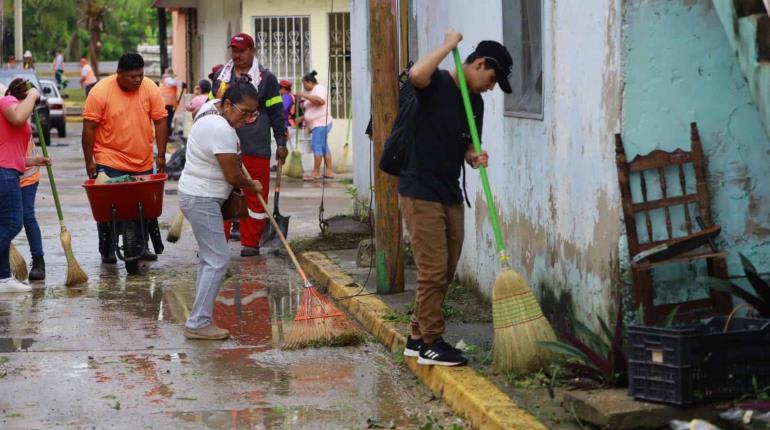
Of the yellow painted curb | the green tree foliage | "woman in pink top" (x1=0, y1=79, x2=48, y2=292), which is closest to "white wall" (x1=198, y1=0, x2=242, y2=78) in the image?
"woman in pink top" (x1=0, y1=79, x2=48, y2=292)

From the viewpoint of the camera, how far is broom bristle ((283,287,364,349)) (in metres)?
8.30

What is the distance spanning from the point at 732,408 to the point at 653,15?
1963mm

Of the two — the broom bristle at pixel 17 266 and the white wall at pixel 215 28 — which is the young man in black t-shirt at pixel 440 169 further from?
the white wall at pixel 215 28

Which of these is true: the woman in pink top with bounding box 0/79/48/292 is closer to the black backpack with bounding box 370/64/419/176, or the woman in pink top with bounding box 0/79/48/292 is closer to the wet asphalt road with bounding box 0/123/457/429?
the wet asphalt road with bounding box 0/123/457/429

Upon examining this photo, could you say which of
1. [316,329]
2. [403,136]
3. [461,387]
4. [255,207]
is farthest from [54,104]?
[461,387]

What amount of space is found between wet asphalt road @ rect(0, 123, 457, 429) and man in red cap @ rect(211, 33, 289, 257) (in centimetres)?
80

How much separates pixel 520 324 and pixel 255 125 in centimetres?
611

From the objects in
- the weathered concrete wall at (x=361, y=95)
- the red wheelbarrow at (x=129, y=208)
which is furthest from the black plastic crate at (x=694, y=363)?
the weathered concrete wall at (x=361, y=95)

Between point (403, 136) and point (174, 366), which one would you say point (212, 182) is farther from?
point (403, 136)

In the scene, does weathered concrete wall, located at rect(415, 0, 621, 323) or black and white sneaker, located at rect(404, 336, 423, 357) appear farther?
black and white sneaker, located at rect(404, 336, 423, 357)

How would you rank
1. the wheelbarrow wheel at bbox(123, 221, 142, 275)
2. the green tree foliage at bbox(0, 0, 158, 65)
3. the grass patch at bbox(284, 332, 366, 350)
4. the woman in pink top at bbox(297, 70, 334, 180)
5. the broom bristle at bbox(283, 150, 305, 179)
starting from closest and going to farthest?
the grass patch at bbox(284, 332, 366, 350)
the wheelbarrow wheel at bbox(123, 221, 142, 275)
the woman in pink top at bbox(297, 70, 334, 180)
the broom bristle at bbox(283, 150, 305, 179)
the green tree foliage at bbox(0, 0, 158, 65)

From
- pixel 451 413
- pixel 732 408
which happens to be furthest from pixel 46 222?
pixel 732 408

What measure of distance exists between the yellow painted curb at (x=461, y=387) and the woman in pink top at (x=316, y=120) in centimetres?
1198

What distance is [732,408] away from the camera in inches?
222
